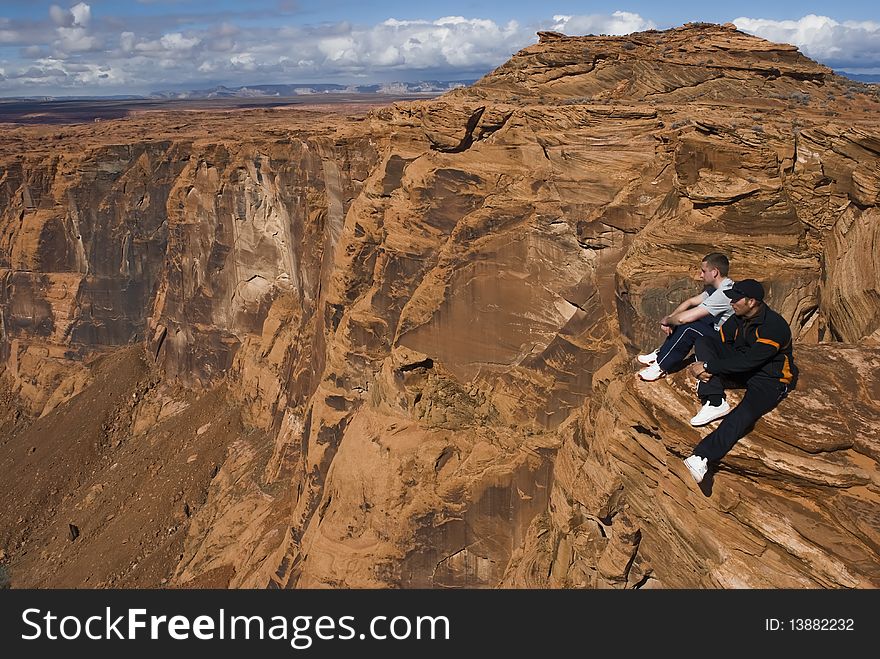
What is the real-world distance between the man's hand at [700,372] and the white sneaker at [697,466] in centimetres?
117

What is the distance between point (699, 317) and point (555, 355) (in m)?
6.44

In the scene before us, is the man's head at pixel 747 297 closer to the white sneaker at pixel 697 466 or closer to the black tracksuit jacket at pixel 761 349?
the black tracksuit jacket at pixel 761 349

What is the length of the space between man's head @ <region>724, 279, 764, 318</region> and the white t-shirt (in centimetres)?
100

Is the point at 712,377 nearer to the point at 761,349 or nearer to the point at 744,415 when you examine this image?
the point at 744,415

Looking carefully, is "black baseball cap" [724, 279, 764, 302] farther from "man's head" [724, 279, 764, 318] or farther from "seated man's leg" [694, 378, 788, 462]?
"seated man's leg" [694, 378, 788, 462]

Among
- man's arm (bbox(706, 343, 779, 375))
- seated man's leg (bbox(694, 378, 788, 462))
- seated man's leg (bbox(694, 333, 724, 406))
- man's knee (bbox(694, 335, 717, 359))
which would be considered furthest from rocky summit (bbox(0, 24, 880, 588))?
man's arm (bbox(706, 343, 779, 375))

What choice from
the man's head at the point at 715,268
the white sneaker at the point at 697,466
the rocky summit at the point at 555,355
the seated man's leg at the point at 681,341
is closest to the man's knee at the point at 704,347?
the seated man's leg at the point at 681,341

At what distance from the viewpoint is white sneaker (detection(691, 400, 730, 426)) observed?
28.2 feet

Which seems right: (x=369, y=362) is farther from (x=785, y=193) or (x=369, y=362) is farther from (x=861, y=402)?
(x=861, y=402)

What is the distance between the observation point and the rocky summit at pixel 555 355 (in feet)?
29.2

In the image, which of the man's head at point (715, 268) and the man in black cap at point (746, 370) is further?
the man's head at point (715, 268)

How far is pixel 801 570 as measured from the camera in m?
7.99

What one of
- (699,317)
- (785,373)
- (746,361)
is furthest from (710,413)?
(699,317)

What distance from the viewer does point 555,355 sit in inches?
615
